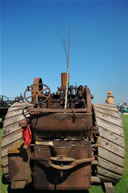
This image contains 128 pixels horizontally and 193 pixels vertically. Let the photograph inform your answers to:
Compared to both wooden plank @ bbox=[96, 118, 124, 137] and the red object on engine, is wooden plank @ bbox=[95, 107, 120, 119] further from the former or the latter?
the red object on engine

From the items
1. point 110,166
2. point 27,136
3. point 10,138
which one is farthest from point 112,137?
point 10,138

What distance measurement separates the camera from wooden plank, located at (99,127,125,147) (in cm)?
307

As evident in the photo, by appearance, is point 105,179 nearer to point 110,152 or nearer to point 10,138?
point 110,152

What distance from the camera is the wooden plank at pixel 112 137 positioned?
10.1ft

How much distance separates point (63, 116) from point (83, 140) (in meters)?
0.53

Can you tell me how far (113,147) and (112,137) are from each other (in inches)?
7.2

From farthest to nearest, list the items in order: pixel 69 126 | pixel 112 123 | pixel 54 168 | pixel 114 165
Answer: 1. pixel 112 123
2. pixel 114 165
3. pixel 69 126
4. pixel 54 168

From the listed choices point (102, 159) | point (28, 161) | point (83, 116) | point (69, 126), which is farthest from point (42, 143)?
point (102, 159)

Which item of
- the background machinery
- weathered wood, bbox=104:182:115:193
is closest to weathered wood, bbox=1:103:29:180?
the background machinery

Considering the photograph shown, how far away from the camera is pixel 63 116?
251 cm

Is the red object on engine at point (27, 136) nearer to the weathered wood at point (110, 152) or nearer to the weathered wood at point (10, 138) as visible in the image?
the weathered wood at point (10, 138)

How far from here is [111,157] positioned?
9.86 ft

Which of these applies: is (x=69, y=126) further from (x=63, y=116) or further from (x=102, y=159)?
(x=102, y=159)

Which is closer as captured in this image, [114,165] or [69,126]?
[69,126]
